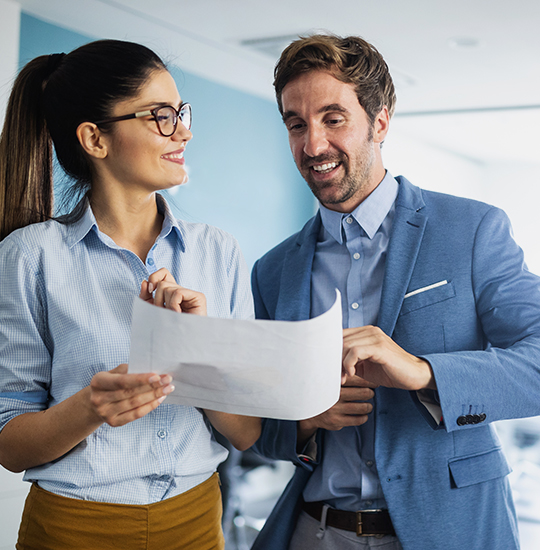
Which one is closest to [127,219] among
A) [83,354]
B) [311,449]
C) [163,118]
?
[163,118]

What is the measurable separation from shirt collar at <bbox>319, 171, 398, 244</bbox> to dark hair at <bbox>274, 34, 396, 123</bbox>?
0.19 meters

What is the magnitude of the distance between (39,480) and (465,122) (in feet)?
19.4

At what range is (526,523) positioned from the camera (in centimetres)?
468

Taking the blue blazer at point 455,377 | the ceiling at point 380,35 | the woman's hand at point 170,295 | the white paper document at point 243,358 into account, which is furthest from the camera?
the ceiling at point 380,35

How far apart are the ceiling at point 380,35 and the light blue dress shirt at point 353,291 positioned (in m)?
2.58

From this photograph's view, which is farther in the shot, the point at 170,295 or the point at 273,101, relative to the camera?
the point at 273,101

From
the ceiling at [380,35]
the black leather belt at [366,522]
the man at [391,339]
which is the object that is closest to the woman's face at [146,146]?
the man at [391,339]

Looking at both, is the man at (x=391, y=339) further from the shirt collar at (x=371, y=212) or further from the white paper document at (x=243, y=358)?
the white paper document at (x=243, y=358)

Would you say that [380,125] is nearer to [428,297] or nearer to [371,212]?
[371,212]

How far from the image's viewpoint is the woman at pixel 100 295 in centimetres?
122

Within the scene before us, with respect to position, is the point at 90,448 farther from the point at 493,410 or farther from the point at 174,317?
the point at 493,410

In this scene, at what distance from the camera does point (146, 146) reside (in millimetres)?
1342

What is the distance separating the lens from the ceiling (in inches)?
149

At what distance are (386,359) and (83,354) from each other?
0.61 meters
